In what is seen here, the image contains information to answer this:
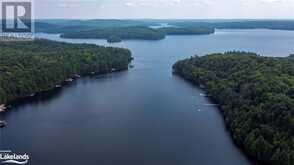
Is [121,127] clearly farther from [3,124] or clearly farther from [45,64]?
[45,64]

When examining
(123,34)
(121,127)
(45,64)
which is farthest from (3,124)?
(123,34)

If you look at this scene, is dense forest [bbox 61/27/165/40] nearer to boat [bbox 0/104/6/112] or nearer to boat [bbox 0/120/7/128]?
boat [bbox 0/104/6/112]

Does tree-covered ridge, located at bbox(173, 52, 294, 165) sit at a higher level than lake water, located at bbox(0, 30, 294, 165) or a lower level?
higher

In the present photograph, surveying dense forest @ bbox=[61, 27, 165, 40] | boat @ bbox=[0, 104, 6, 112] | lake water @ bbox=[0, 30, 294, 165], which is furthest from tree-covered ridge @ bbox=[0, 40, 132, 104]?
dense forest @ bbox=[61, 27, 165, 40]

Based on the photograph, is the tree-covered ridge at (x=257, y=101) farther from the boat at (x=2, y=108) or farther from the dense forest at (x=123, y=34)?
the dense forest at (x=123, y=34)

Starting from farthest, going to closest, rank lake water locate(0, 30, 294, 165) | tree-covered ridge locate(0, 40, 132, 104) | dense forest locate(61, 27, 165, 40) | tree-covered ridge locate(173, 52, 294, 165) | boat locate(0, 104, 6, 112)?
dense forest locate(61, 27, 165, 40) → tree-covered ridge locate(0, 40, 132, 104) → boat locate(0, 104, 6, 112) → lake water locate(0, 30, 294, 165) → tree-covered ridge locate(173, 52, 294, 165)

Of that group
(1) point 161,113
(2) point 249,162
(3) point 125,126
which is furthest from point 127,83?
(2) point 249,162
